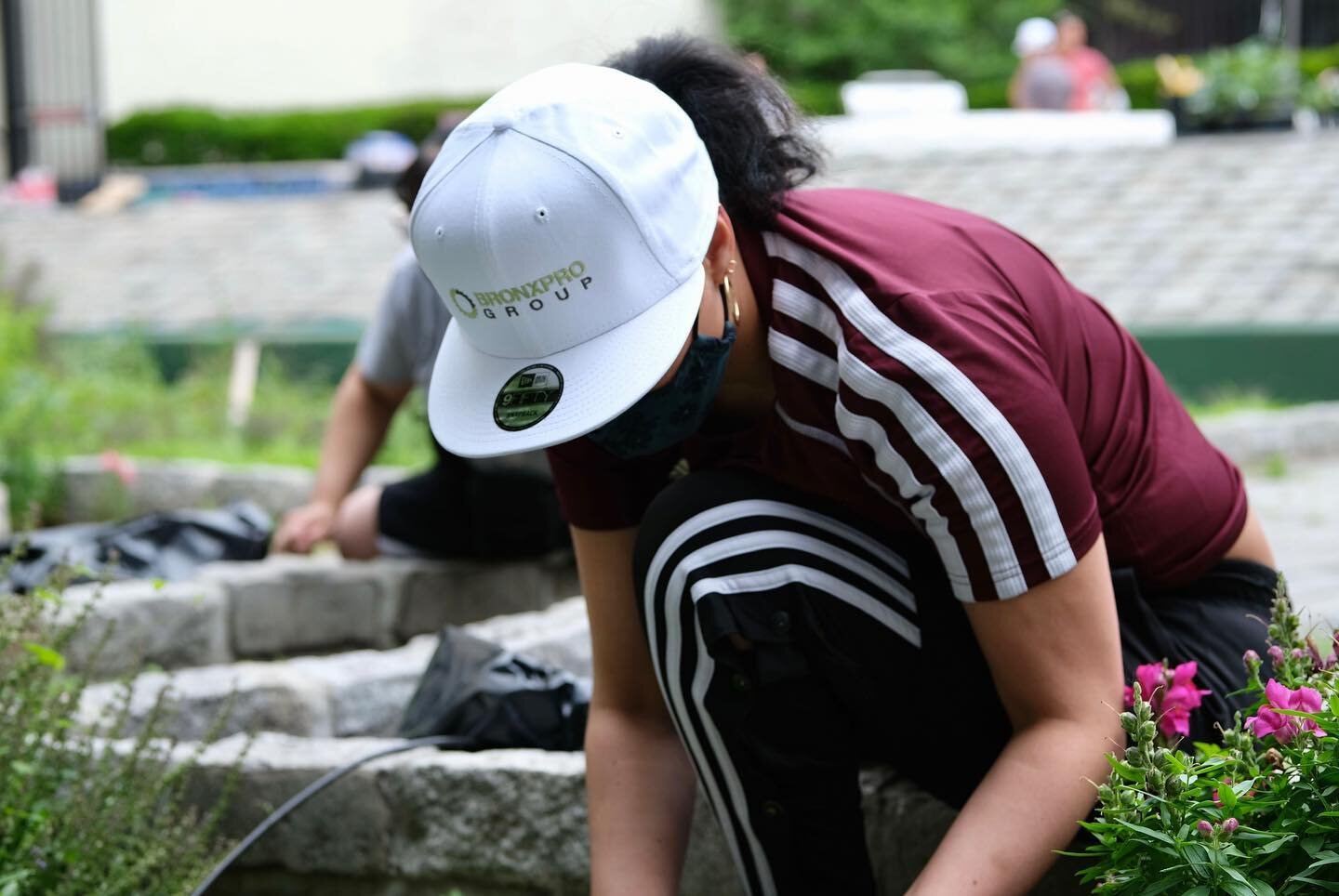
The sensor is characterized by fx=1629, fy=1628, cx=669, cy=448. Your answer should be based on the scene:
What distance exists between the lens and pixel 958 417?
1.69 metres

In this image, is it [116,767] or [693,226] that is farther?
[116,767]

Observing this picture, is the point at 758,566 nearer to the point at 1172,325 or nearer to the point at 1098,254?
the point at 1172,325

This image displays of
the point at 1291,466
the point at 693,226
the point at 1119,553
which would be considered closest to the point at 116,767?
the point at 693,226

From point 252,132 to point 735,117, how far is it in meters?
20.9

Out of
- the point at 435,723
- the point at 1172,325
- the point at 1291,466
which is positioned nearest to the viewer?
the point at 435,723

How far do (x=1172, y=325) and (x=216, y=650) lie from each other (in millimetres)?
4952

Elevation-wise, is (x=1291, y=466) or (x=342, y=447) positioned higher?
(x=342, y=447)

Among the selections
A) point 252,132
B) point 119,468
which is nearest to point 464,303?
point 119,468

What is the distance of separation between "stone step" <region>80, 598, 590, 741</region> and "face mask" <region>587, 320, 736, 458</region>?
3.90 feet

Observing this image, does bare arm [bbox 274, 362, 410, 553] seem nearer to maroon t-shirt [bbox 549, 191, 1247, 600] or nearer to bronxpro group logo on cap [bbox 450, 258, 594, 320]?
maroon t-shirt [bbox 549, 191, 1247, 600]

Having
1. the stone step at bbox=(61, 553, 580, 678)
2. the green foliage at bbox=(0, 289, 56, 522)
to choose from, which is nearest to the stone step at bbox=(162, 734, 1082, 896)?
the stone step at bbox=(61, 553, 580, 678)

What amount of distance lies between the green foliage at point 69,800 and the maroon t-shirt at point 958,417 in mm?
747

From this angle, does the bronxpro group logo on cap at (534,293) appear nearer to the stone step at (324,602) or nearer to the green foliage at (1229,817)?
the green foliage at (1229,817)

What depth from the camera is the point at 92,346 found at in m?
8.05
